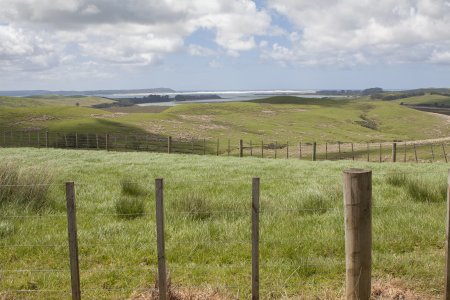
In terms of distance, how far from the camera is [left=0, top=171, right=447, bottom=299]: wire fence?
676cm

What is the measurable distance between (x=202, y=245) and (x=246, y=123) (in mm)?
98535

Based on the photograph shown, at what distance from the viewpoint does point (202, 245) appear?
8.45 m

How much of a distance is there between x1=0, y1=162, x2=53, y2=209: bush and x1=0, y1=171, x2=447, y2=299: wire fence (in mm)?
423

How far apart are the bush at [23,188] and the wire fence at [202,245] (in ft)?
1.39

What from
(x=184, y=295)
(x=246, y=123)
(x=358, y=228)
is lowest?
(x=246, y=123)

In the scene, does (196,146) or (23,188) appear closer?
(23,188)

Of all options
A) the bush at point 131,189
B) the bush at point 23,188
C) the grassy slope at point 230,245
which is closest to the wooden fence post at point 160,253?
the grassy slope at point 230,245

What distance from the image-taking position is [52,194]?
12.3 meters

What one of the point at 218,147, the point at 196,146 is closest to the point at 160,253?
the point at 218,147

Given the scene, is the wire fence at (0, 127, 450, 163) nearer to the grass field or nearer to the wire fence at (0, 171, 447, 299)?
the grass field

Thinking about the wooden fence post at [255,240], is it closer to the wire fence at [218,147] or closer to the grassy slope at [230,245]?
the grassy slope at [230,245]

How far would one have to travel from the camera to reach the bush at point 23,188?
35.4 ft

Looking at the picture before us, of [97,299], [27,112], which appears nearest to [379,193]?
[97,299]

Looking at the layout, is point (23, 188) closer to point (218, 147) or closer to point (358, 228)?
point (358, 228)
